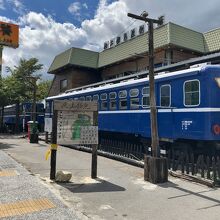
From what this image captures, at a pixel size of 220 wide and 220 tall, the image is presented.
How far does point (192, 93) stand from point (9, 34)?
89.5 ft

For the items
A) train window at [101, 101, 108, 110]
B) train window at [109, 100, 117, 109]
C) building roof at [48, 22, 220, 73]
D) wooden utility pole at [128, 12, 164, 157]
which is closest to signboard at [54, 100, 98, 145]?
wooden utility pole at [128, 12, 164, 157]

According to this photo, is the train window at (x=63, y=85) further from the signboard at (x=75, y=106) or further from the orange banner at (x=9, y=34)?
the signboard at (x=75, y=106)

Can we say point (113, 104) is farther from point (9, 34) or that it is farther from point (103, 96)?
point (9, 34)

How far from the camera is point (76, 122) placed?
36.2 feet

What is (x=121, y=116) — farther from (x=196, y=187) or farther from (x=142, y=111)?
(x=196, y=187)

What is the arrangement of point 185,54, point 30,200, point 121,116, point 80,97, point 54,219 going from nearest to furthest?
point 54,219, point 30,200, point 121,116, point 80,97, point 185,54

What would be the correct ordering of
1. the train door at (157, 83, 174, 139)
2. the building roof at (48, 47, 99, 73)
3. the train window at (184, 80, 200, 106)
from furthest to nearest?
1. the building roof at (48, 47, 99, 73)
2. the train door at (157, 83, 174, 139)
3. the train window at (184, 80, 200, 106)

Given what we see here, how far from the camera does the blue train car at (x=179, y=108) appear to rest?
11.6m

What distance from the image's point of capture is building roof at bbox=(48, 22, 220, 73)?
25344 millimetres

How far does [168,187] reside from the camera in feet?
32.0

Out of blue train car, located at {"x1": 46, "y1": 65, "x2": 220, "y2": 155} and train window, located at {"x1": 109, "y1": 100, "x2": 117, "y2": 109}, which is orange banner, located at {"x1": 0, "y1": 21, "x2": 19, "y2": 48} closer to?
train window, located at {"x1": 109, "y1": 100, "x2": 117, "y2": 109}

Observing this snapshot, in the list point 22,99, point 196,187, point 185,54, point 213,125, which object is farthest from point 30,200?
point 22,99

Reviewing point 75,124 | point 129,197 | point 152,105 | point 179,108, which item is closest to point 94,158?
point 75,124

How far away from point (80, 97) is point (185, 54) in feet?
30.2
